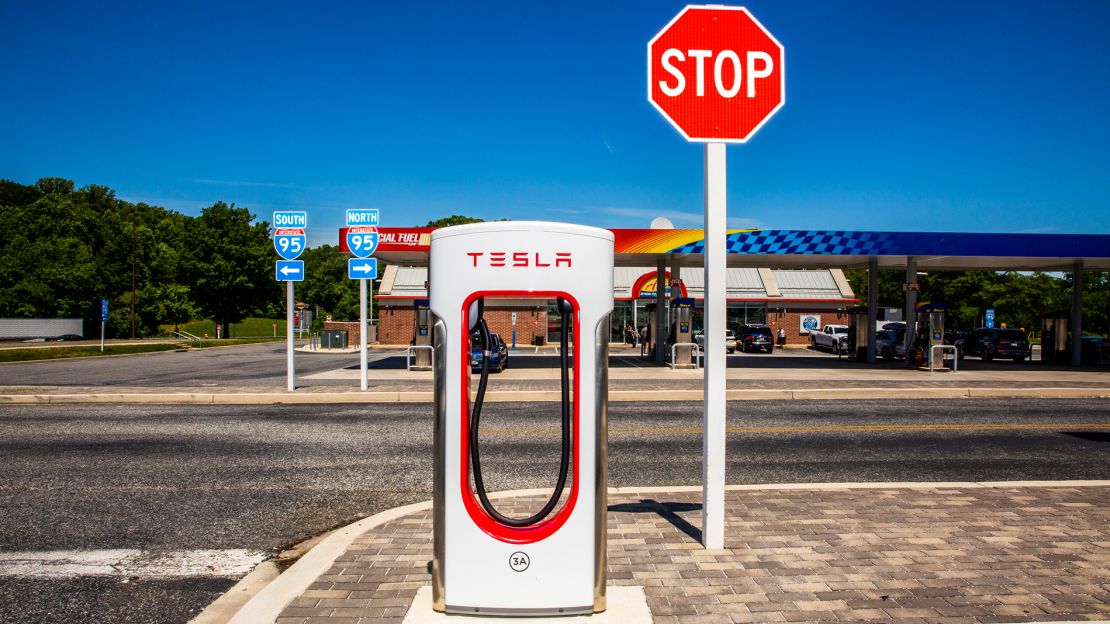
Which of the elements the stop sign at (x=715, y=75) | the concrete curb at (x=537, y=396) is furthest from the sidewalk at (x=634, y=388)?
the stop sign at (x=715, y=75)

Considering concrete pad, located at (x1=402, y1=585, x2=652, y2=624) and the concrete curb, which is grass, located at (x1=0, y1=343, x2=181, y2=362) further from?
concrete pad, located at (x1=402, y1=585, x2=652, y2=624)

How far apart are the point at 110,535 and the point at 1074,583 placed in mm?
6464

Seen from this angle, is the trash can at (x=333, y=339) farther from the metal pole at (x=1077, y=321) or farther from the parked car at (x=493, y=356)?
the metal pole at (x=1077, y=321)

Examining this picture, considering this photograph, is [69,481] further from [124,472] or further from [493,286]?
[493,286]

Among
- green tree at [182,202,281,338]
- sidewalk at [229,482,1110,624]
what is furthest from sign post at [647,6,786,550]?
green tree at [182,202,281,338]

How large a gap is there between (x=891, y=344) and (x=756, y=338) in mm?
7103

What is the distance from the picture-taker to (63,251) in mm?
57000

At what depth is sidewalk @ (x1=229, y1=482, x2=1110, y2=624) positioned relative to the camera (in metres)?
3.51

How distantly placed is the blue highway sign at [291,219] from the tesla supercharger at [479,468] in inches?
462

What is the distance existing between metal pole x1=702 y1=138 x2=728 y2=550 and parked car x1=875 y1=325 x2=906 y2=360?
26.4m

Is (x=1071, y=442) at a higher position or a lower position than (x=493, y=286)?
lower

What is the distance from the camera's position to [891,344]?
28.4 m

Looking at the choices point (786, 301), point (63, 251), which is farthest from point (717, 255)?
point (63, 251)

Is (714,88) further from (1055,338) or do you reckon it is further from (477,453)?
(1055,338)
